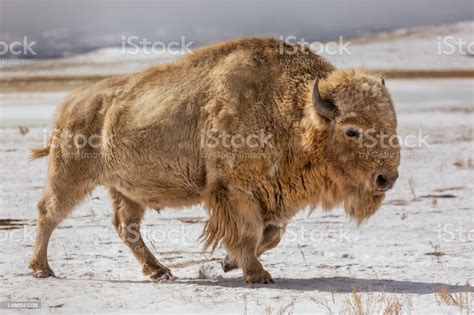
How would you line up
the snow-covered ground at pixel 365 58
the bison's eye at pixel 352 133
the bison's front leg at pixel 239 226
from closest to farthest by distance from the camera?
the bison's eye at pixel 352 133
the bison's front leg at pixel 239 226
the snow-covered ground at pixel 365 58

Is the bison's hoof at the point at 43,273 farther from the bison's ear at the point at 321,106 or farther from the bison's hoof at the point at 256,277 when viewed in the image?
the bison's ear at the point at 321,106

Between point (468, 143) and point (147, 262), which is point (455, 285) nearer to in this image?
point (147, 262)

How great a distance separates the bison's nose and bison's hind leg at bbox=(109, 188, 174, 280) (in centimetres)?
222

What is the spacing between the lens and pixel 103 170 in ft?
26.4

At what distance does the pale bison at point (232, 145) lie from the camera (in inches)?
284

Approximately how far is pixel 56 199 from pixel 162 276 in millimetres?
1332

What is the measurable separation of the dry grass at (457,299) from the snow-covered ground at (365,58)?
133 ft

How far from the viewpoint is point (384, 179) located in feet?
22.7

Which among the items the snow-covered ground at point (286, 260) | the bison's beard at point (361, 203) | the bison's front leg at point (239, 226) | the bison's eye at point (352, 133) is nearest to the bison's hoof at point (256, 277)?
the bison's front leg at point (239, 226)

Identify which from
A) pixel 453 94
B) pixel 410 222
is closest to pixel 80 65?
pixel 453 94

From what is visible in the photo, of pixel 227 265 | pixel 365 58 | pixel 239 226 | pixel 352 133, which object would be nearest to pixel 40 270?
pixel 227 265

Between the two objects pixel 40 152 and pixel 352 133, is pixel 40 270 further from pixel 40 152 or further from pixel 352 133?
pixel 352 133

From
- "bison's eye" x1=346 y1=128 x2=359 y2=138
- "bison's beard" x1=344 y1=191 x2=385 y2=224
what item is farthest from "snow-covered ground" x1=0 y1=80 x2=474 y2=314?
"bison's eye" x1=346 y1=128 x2=359 y2=138

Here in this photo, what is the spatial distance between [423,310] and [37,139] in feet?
45.6
